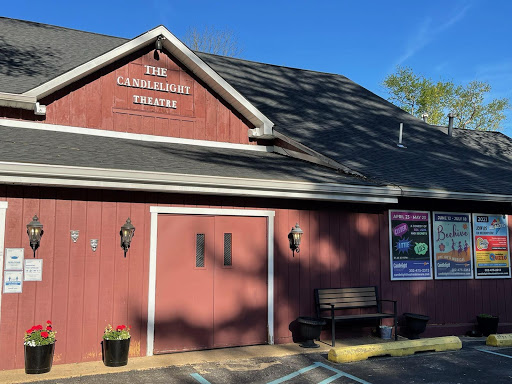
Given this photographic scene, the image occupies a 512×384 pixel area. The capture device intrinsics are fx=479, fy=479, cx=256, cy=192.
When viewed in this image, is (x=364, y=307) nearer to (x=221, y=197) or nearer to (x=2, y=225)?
(x=221, y=197)

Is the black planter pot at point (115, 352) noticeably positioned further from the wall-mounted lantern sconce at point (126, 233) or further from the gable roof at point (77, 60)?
the gable roof at point (77, 60)

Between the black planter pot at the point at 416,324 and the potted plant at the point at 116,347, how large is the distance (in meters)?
5.69

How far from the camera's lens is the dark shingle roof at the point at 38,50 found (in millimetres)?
10092

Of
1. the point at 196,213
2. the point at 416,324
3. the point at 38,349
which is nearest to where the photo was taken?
the point at 38,349

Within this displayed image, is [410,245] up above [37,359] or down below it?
above

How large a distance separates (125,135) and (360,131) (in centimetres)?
652

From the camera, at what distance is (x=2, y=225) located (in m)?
7.37

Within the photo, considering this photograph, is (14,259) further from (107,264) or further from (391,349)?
(391,349)

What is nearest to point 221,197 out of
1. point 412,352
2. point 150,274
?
point 150,274

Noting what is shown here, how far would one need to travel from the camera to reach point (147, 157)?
8.54 meters

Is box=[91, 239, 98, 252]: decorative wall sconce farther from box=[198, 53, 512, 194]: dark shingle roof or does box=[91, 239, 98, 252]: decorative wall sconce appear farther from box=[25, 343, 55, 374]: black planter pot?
box=[198, 53, 512, 194]: dark shingle roof

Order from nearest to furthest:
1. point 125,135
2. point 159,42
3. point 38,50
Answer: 1. point 125,135
2. point 159,42
3. point 38,50

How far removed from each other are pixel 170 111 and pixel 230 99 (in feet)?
4.65

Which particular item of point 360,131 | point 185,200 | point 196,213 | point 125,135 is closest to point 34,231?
point 185,200
